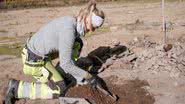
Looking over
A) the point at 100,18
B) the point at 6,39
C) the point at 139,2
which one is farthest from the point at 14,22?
the point at 100,18

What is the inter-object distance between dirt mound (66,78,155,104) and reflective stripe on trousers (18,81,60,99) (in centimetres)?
28

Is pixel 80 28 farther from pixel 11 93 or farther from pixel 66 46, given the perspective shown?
pixel 11 93

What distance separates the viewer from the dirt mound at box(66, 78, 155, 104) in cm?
607

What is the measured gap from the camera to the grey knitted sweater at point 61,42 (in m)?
5.56

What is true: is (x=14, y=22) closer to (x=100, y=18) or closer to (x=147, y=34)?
(x=147, y=34)

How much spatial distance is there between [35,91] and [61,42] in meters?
1.04

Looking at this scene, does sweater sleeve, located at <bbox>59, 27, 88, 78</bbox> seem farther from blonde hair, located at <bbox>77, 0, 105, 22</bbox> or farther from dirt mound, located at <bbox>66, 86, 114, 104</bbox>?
dirt mound, located at <bbox>66, 86, 114, 104</bbox>

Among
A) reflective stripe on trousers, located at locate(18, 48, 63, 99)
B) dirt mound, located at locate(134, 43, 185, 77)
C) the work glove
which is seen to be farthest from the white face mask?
dirt mound, located at locate(134, 43, 185, 77)

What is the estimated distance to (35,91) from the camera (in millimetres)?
6242

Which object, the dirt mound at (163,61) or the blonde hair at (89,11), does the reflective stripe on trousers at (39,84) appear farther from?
the dirt mound at (163,61)

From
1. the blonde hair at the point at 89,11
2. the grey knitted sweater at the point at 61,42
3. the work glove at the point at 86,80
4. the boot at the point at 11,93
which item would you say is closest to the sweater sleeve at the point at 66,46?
the grey knitted sweater at the point at 61,42

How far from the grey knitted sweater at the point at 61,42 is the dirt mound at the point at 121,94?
386mm

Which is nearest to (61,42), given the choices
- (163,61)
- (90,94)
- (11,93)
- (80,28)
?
(80,28)

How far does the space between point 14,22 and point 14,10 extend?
155cm
